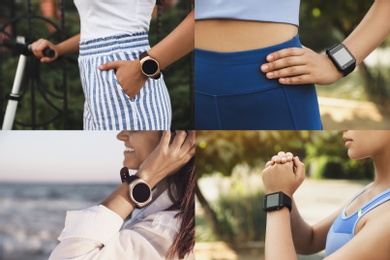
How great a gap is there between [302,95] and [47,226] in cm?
114

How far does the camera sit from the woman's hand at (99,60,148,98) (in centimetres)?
266

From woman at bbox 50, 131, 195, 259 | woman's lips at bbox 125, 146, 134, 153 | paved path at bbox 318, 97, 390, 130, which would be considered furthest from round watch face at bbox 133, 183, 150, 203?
paved path at bbox 318, 97, 390, 130

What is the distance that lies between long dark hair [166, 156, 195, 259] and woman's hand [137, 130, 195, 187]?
0.03 meters

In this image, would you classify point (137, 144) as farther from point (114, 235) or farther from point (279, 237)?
point (279, 237)

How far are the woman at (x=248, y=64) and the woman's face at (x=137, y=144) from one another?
0.32 m

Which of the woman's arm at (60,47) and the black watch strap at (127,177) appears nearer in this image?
the black watch strap at (127,177)

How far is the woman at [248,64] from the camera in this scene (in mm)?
2518

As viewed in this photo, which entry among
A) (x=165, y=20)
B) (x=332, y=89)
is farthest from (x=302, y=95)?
(x=165, y=20)

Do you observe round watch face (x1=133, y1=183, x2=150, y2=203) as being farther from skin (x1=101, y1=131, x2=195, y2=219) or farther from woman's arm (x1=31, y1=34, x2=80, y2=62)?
woman's arm (x1=31, y1=34, x2=80, y2=62)

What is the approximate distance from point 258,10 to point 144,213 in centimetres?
93

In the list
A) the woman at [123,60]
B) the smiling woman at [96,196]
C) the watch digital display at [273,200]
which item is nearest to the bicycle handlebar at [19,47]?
the smiling woman at [96,196]

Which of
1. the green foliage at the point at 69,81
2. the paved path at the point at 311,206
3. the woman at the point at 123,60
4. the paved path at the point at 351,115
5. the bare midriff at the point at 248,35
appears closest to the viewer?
the bare midriff at the point at 248,35

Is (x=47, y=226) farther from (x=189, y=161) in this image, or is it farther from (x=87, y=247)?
(x=189, y=161)

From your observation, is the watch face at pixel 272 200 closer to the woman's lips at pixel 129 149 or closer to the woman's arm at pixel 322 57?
the woman's arm at pixel 322 57
